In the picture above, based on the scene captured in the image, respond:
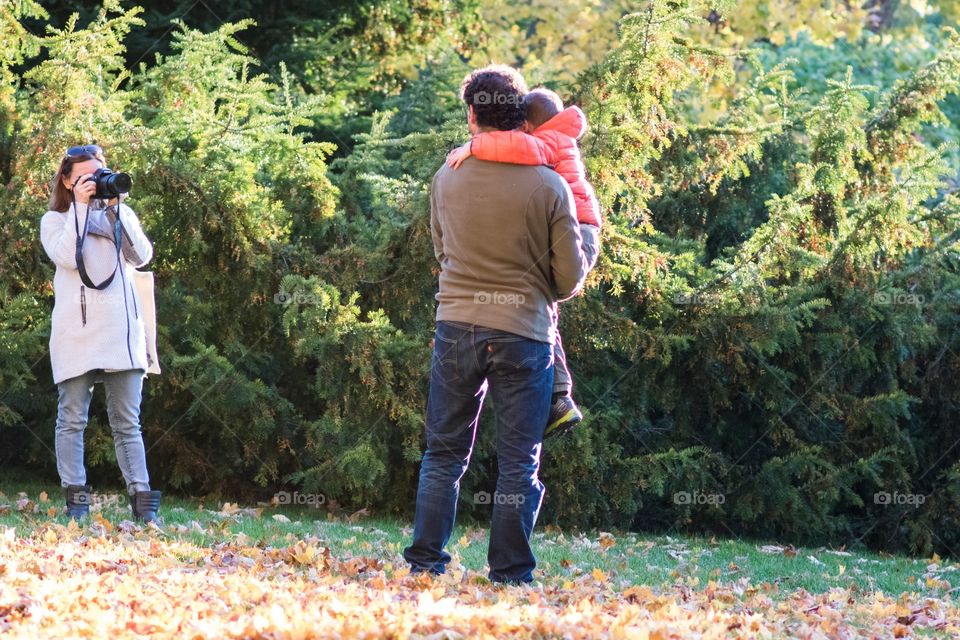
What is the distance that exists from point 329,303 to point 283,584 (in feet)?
9.85

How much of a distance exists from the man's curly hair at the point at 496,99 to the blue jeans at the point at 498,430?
0.79 metres

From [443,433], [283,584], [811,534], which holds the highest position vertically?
[443,433]

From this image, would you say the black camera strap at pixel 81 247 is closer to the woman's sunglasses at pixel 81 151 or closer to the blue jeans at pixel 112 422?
the woman's sunglasses at pixel 81 151

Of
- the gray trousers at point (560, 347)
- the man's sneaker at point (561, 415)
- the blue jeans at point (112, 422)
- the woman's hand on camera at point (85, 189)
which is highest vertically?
the woman's hand on camera at point (85, 189)

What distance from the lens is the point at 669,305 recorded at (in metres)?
7.79

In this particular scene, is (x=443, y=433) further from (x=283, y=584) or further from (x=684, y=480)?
(x=684, y=480)

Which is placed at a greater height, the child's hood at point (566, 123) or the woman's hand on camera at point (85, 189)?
the child's hood at point (566, 123)

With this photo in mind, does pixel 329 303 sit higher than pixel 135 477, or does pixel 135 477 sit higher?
pixel 329 303

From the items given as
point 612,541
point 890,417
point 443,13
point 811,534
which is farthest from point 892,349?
point 443,13

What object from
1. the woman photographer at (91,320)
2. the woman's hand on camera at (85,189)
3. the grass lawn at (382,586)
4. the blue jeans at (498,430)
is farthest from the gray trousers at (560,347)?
the woman's hand on camera at (85,189)

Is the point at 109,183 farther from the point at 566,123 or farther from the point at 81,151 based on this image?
the point at 566,123

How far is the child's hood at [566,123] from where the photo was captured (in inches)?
185

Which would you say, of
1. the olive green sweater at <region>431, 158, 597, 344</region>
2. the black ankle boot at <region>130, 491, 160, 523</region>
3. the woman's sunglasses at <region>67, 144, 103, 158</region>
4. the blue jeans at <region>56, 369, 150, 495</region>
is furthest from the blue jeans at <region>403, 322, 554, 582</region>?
the woman's sunglasses at <region>67, 144, 103, 158</region>

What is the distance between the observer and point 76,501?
6152mm
